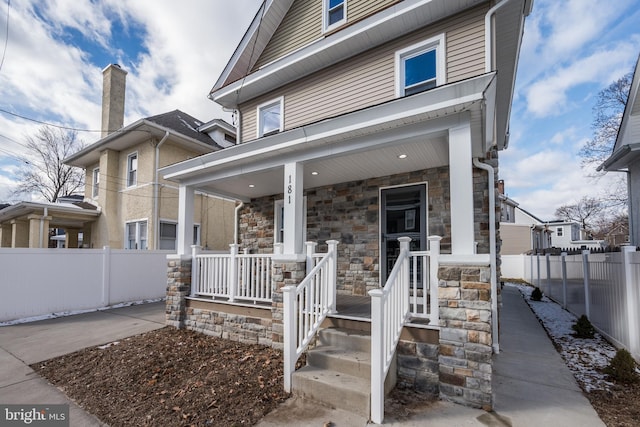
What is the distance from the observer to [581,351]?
4824mm

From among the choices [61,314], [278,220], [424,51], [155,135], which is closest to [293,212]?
[278,220]

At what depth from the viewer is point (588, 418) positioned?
2.93m

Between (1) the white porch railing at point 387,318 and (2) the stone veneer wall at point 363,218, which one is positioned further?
(2) the stone veneer wall at point 363,218

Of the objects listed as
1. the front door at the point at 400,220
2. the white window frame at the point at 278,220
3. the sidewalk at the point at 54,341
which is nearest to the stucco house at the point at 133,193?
the sidewalk at the point at 54,341

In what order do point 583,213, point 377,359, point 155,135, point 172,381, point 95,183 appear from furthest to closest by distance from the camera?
1. point 583,213
2. point 95,183
3. point 155,135
4. point 172,381
5. point 377,359

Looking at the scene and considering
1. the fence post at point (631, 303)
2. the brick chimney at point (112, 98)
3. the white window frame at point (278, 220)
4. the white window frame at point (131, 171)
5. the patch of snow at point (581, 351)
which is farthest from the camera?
the brick chimney at point (112, 98)

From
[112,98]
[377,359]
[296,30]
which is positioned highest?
[112,98]

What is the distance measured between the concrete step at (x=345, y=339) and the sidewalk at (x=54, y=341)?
2544 mm

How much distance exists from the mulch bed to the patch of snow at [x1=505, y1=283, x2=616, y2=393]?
3778mm

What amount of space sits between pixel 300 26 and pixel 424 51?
3.19 metres

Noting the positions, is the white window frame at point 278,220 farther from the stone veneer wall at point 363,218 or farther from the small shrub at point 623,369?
the small shrub at point 623,369

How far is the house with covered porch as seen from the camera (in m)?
3.35

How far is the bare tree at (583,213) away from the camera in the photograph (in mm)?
30106

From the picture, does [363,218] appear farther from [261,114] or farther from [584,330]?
[584,330]
